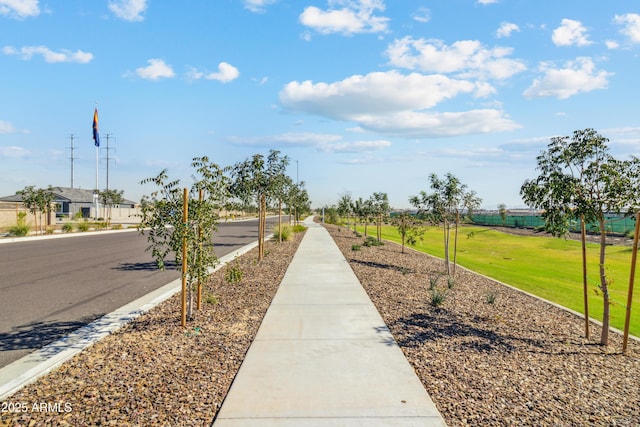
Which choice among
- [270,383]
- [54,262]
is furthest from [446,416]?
[54,262]

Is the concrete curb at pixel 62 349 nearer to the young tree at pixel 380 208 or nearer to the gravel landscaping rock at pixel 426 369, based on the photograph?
the gravel landscaping rock at pixel 426 369

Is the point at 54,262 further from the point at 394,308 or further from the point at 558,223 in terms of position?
the point at 558,223

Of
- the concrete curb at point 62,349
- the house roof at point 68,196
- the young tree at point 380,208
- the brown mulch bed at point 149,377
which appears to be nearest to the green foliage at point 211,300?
the brown mulch bed at point 149,377

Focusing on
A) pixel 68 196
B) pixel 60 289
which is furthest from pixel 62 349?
pixel 68 196

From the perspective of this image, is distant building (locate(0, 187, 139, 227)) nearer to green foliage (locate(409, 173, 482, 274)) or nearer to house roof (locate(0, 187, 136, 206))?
house roof (locate(0, 187, 136, 206))

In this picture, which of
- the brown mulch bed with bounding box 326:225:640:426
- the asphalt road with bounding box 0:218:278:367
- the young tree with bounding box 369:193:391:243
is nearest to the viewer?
the brown mulch bed with bounding box 326:225:640:426

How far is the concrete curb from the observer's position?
4.85m

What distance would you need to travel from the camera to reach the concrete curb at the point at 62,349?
4852mm

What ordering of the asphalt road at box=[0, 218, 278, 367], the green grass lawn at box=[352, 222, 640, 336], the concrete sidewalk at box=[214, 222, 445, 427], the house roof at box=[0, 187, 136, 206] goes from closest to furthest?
the concrete sidewalk at box=[214, 222, 445, 427] → the asphalt road at box=[0, 218, 278, 367] → the green grass lawn at box=[352, 222, 640, 336] → the house roof at box=[0, 187, 136, 206]

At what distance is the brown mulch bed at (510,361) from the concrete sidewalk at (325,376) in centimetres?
31

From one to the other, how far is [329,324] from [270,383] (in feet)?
8.25

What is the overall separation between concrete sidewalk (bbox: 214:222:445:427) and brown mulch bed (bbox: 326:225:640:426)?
1.02 ft

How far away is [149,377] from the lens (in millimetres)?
4895

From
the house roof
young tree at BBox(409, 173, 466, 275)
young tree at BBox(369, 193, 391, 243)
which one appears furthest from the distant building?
young tree at BBox(409, 173, 466, 275)
